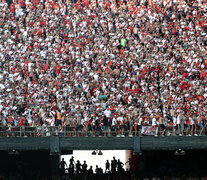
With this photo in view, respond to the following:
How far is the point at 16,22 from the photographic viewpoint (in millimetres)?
39156

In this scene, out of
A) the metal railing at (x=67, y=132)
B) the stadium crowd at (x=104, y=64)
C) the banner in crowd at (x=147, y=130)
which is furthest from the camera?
the stadium crowd at (x=104, y=64)

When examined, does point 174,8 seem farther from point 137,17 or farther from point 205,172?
point 205,172

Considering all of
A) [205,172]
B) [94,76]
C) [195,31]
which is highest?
[195,31]

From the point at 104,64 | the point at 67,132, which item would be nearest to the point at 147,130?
the point at 67,132

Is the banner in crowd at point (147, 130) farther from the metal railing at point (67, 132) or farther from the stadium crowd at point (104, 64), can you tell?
the stadium crowd at point (104, 64)

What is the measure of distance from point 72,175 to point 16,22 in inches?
452

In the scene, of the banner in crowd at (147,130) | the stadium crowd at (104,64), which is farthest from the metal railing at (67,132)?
the stadium crowd at (104,64)

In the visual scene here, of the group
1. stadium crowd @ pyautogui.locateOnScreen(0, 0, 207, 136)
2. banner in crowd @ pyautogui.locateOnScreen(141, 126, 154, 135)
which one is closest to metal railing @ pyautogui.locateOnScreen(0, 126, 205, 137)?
banner in crowd @ pyautogui.locateOnScreen(141, 126, 154, 135)

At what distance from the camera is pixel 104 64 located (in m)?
35.2

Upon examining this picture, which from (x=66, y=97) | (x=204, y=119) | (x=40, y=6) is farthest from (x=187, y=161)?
(x=40, y=6)

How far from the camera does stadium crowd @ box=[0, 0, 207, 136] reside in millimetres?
31094

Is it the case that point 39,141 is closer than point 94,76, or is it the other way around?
point 39,141

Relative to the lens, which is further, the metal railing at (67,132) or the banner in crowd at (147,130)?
the banner in crowd at (147,130)

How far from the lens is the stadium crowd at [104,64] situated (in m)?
31.1
